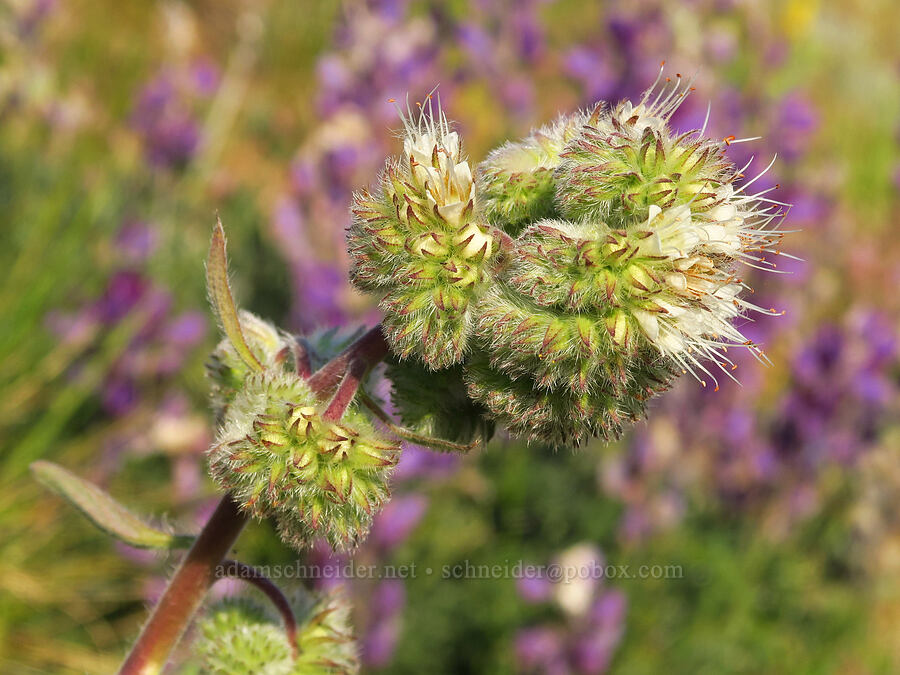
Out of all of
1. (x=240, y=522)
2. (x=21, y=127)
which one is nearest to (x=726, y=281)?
(x=240, y=522)

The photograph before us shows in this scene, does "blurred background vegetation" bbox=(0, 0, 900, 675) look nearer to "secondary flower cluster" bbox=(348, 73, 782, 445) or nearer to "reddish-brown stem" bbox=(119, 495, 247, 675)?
"reddish-brown stem" bbox=(119, 495, 247, 675)

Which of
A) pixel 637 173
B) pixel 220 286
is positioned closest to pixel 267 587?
pixel 220 286

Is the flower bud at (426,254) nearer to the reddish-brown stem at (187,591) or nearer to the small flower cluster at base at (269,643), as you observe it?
the reddish-brown stem at (187,591)

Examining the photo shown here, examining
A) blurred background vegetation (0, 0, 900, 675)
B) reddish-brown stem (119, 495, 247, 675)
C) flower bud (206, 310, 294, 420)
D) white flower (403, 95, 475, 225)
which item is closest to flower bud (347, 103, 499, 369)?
white flower (403, 95, 475, 225)

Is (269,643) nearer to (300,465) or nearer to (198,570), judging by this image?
(198,570)

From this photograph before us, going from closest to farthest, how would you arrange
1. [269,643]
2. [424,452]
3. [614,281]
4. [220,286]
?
[614,281] < [220,286] < [269,643] < [424,452]

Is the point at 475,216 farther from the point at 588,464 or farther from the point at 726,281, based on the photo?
the point at 588,464

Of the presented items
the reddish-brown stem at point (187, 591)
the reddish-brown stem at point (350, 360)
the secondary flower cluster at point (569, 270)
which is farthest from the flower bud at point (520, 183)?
the reddish-brown stem at point (187, 591)
